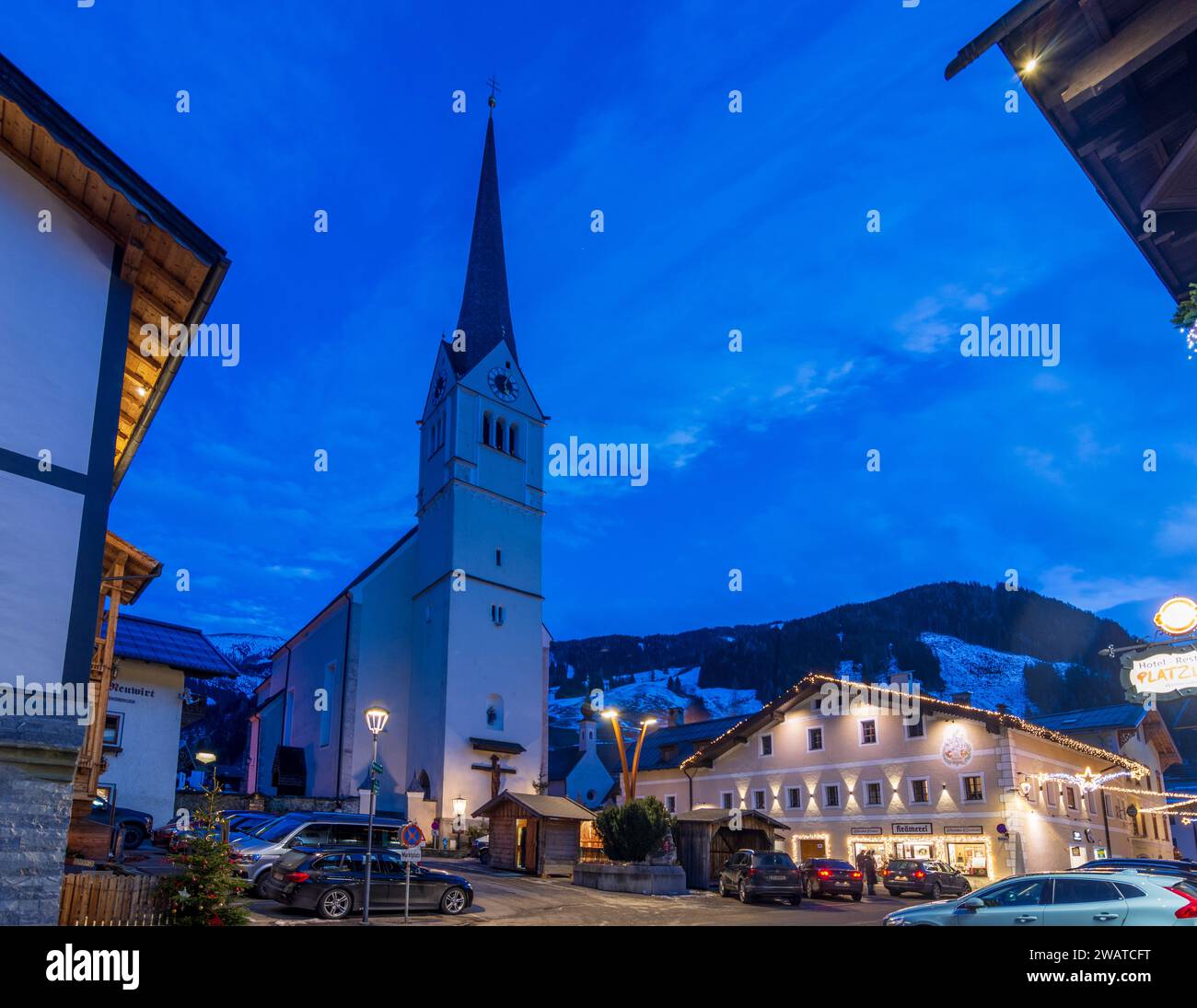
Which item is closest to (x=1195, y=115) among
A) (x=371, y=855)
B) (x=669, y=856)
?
(x=371, y=855)

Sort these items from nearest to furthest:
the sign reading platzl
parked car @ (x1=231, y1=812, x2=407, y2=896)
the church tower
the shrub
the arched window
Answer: the sign reading platzl → parked car @ (x1=231, y1=812, x2=407, y2=896) → the shrub → the church tower → the arched window

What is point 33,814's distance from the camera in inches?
392

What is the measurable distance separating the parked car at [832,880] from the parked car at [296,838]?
582 inches

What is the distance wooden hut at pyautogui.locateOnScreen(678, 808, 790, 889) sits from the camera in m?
33.2

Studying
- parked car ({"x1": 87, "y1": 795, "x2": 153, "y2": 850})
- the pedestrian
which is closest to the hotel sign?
the pedestrian

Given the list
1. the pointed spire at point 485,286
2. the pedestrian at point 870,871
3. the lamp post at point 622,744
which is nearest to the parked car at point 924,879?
the pedestrian at point 870,871

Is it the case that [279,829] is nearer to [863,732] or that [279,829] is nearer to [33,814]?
[33,814]

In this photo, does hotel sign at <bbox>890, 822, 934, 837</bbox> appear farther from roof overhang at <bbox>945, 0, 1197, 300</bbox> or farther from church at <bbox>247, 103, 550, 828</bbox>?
roof overhang at <bbox>945, 0, 1197, 300</bbox>

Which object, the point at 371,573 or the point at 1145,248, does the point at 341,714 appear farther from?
the point at 1145,248

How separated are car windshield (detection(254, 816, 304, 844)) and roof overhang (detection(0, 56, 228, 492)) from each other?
1084 centimetres

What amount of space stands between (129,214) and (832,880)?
91.4 feet

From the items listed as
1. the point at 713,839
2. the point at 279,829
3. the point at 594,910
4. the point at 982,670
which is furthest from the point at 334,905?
the point at 982,670
